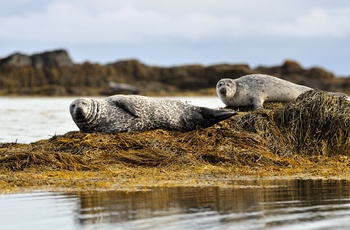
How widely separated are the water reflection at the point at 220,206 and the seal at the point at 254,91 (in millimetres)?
5150

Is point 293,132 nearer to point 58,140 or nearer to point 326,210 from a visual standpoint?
point 58,140

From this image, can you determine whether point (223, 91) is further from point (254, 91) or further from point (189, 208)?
point (189, 208)

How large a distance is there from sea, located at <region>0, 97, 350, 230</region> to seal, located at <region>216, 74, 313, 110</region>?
16.4 ft

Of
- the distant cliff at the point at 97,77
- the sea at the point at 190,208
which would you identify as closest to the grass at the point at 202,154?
the sea at the point at 190,208

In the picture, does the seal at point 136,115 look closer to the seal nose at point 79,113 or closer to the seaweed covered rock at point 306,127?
the seal nose at point 79,113

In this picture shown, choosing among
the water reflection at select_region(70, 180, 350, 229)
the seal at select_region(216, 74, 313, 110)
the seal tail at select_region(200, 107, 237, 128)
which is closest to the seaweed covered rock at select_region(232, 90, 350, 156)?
the seal tail at select_region(200, 107, 237, 128)

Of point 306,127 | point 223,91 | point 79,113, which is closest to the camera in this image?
point 79,113

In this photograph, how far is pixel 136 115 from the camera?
10.8m

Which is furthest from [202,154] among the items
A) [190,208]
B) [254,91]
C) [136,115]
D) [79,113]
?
[254,91]

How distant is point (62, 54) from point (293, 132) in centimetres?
6664

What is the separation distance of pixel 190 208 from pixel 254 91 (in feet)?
23.1

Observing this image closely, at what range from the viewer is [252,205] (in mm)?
6527

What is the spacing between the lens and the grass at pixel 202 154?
8.53 metres

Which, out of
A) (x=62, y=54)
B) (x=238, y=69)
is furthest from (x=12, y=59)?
(x=238, y=69)
